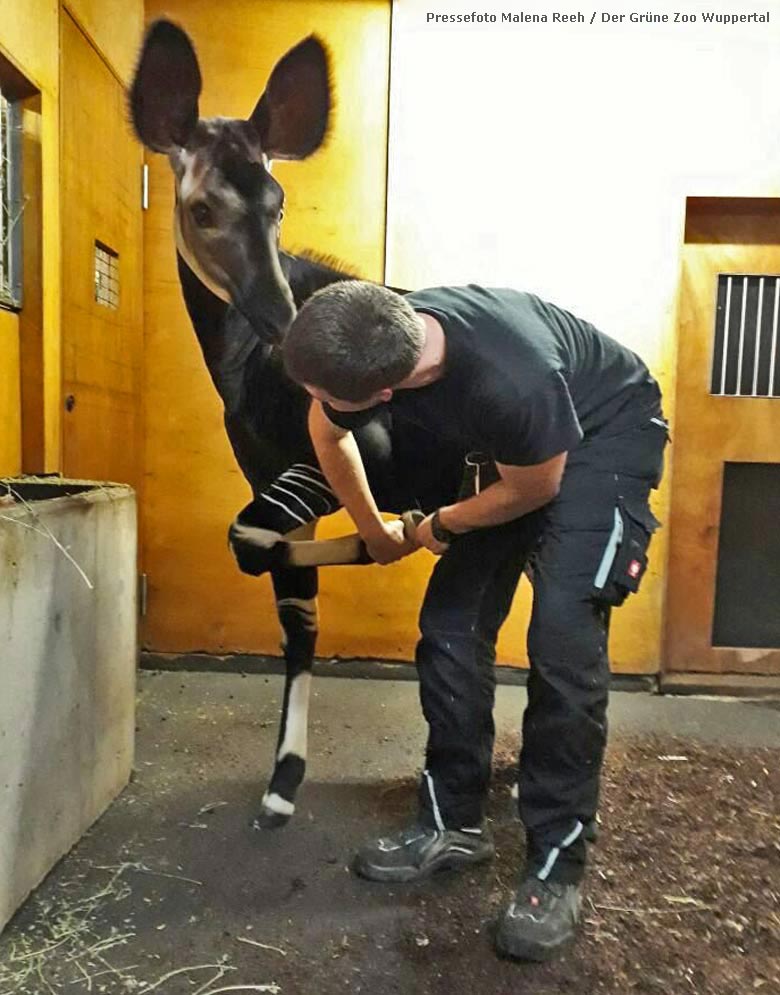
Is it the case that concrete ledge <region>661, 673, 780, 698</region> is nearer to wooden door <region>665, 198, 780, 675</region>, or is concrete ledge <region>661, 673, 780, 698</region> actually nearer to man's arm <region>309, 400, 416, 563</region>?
wooden door <region>665, 198, 780, 675</region>

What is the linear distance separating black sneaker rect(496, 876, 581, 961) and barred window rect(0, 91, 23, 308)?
5.48 feet

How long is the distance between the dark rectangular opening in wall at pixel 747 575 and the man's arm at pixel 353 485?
1.48 m

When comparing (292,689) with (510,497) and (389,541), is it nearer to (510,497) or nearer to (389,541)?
(389,541)

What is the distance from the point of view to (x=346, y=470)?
75.2 inches

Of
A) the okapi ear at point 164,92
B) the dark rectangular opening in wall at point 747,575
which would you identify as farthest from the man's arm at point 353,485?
the dark rectangular opening in wall at point 747,575

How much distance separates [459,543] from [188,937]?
0.86m

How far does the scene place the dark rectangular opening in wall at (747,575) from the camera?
300cm

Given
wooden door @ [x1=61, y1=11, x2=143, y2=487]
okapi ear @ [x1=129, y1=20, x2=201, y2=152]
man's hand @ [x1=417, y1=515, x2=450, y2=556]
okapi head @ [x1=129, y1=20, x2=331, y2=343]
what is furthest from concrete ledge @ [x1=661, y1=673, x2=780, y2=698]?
okapi ear @ [x1=129, y1=20, x2=201, y2=152]

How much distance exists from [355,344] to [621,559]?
1.95ft

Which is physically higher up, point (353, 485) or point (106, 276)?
point (106, 276)

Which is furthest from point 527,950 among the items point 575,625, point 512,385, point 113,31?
point 113,31

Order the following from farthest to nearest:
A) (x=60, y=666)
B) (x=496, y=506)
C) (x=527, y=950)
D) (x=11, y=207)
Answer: (x=11, y=207), (x=60, y=666), (x=496, y=506), (x=527, y=950)

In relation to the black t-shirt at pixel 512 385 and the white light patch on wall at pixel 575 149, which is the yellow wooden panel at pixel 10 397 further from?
the white light patch on wall at pixel 575 149

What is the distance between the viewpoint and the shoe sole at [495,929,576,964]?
4.63ft
